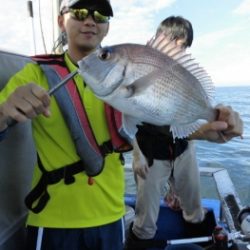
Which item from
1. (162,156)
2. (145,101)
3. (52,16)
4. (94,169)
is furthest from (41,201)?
(52,16)

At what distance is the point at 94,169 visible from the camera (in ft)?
5.34

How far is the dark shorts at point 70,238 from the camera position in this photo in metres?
1.66

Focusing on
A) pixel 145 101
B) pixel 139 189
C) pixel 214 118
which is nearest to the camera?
pixel 145 101

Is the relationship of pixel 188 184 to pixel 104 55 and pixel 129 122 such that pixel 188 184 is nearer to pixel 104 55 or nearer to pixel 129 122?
pixel 129 122

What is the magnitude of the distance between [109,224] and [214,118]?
740mm

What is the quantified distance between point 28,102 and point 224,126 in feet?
2.53

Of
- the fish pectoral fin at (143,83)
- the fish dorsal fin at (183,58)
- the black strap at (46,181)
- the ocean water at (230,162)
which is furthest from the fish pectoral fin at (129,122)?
the ocean water at (230,162)

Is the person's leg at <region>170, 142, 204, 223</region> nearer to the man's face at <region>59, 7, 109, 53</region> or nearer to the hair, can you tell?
the hair

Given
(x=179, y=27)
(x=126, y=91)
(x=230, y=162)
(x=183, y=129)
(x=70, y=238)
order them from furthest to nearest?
(x=230, y=162) → (x=179, y=27) → (x=70, y=238) → (x=183, y=129) → (x=126, y=91)

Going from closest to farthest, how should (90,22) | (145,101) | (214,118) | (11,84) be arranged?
(145,101), (214,118), (11,84), (90,22)

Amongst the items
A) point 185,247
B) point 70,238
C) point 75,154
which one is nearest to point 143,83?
point 75,154

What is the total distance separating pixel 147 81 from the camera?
1.14 meters

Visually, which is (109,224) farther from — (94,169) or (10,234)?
(10,234)

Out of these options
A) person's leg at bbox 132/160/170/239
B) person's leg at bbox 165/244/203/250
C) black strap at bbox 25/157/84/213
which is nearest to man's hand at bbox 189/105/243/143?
black strap at bbox 25/157/84/213
